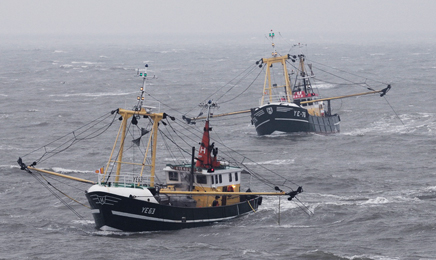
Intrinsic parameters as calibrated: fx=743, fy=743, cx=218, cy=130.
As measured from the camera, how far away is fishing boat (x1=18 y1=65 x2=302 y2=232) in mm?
45594

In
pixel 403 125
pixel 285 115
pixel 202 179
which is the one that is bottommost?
pixel 403 125

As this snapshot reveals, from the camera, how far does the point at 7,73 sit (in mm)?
169875

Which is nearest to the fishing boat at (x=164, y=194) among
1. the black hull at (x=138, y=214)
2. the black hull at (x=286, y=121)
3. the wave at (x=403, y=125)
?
the black hull at (x=138, y=214)

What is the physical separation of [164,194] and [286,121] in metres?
42.5

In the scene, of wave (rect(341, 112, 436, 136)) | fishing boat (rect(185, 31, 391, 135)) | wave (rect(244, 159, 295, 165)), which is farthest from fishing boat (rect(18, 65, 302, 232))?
wave (rect(341, 112, 436, 136))

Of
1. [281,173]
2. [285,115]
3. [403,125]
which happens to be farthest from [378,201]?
[403,125]

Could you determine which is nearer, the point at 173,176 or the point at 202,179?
the point at 202,179

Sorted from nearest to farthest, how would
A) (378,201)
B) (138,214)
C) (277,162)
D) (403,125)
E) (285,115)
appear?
1. (138,214)
2. (378,201)
3. (277,162)
4. (285,115)
5. (403,125)

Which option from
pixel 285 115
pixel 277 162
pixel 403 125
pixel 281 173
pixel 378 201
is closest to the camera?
pixel 378 201

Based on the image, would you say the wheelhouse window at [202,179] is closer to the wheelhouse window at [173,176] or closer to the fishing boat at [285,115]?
the wheelhouse window at [173,176]

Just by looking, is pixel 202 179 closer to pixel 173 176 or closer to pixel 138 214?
pixel 173 176

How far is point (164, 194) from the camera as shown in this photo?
4862cm

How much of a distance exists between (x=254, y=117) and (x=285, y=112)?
12.4ft

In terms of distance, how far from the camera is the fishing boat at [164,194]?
45.6m
